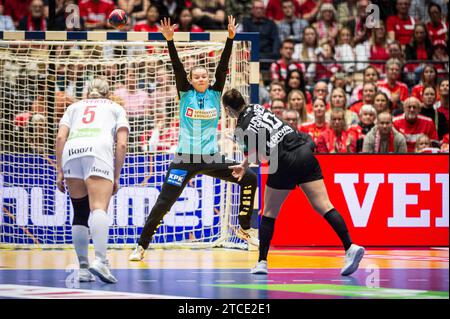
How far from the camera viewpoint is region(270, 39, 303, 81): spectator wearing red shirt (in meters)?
14.3

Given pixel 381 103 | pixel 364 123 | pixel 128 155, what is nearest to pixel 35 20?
pixel 128 155

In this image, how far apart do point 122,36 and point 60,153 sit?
3153 millimetres

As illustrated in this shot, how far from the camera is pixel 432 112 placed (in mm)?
13586

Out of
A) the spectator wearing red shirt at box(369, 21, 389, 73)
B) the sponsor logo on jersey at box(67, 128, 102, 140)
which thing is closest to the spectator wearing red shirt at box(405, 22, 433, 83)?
the spectator wearing red shirt at box(369, 21, 389, 73)

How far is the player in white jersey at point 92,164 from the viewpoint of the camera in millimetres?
7922

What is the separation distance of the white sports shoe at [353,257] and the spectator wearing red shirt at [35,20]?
790 cm

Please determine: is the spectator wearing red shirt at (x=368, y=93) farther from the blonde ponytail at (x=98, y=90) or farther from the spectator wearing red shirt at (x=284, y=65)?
the blonde ponytail at (x=98, y=90)

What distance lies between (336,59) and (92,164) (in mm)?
7740

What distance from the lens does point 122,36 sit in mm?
10930

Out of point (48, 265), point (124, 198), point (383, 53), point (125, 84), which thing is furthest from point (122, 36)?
point (383, 53)

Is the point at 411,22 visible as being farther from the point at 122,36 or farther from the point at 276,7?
the point at 122,36

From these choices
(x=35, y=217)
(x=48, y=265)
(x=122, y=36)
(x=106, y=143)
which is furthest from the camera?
(x=35, y=217)

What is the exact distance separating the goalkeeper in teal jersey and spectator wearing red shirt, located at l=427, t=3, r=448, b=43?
21.3 ft

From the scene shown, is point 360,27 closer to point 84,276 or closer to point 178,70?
point 178,70
